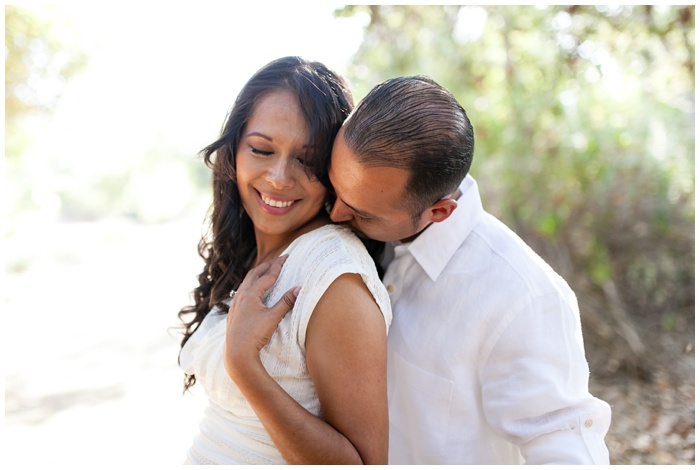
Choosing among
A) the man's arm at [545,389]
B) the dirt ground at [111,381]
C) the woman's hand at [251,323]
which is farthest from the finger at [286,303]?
the dirt ground at [111,381]

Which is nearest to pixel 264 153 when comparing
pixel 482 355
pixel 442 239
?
pixel 442 239

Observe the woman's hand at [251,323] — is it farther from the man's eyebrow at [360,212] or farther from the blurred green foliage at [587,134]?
the blurred green foliage at [587,134]

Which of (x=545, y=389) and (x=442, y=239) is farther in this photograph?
(x=442, y=239)

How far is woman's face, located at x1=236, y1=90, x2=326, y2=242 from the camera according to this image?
74.7 inches

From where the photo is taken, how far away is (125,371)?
7.24 meters

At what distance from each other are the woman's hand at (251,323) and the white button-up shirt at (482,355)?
16.7 inches

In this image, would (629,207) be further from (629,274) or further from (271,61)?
(271,61)

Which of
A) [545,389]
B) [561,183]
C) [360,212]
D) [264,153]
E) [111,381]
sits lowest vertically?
[111,381]

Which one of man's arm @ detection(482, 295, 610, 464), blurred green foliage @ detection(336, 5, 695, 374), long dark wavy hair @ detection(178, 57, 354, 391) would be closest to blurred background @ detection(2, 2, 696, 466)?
blurred green foliage @ detection(336, 5, 695, 374)

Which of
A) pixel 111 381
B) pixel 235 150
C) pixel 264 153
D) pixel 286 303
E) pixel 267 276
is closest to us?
pixel 286 303

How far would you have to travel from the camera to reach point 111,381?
6938mm

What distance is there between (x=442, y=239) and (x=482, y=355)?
365 millimetres

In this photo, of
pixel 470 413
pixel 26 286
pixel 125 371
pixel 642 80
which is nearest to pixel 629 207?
pixel 642 80

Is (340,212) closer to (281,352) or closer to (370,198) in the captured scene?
(370,198)
